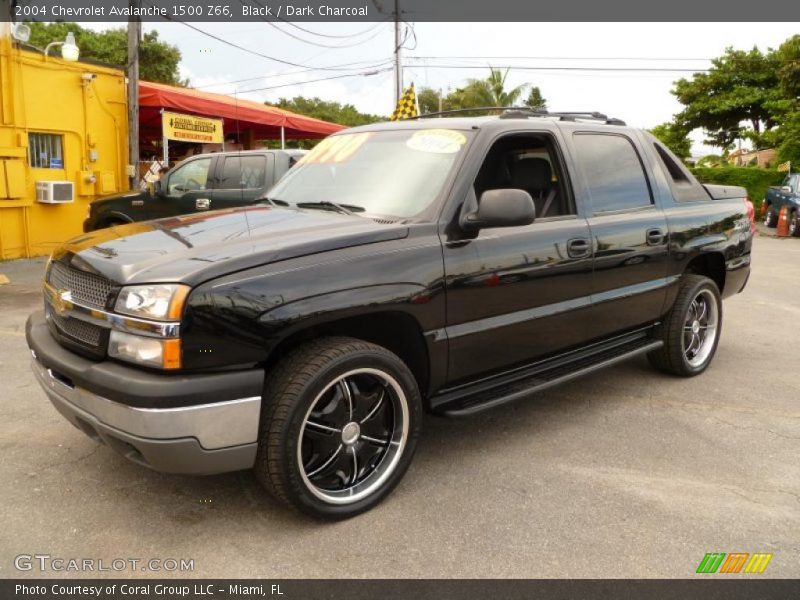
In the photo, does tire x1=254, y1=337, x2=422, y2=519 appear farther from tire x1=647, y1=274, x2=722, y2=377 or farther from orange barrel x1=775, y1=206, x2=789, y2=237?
orange barrel x1=775, y1=206, x2=789, y2=237

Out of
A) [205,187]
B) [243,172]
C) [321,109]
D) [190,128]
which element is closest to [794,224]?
[243,172]

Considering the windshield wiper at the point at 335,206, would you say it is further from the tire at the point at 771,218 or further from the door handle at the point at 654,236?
the tire at the point at 771,218

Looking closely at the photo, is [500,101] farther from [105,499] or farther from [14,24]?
[105,499]

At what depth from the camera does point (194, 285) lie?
2490 millimetres

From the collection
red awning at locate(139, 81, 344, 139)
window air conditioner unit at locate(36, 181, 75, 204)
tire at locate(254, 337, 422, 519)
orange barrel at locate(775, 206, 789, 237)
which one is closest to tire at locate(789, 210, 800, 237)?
orange barrel at locate(775, 206, 789, 237)

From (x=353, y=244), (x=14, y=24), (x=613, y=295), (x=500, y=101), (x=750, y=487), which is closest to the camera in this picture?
(x=353, y=244)

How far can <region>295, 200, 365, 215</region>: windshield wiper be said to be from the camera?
11.3 feet

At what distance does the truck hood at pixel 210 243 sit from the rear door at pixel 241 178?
4.92m

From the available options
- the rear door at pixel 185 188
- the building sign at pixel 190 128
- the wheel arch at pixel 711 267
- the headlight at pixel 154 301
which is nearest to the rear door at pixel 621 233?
the wheel arch at pixel 711 267

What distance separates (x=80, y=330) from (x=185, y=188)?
6521 millimetres

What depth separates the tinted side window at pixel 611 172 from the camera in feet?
13.3
